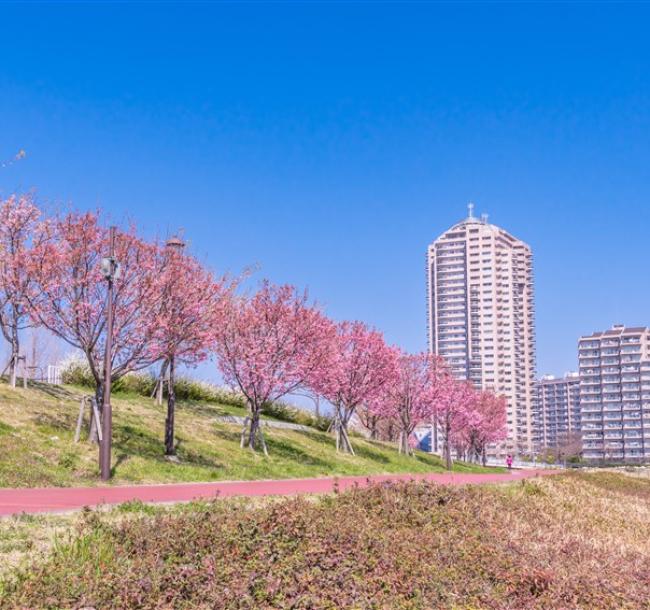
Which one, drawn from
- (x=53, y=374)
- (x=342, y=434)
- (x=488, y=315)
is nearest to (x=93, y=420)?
(x=53, y=374)

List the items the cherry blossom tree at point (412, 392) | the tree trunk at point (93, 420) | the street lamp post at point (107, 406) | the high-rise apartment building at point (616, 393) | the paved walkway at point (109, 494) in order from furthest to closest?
the high-rise apartment building at point (616, 393) → the cherry blossom tree at point (412, 392) → the tree trunk at point (93, 420) → the street lamp post at point (107, 406) → the paved walkway at point (109, 494)

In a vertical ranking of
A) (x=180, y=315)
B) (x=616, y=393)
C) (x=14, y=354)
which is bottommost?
(x=616, y=393)

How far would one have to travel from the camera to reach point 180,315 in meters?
23.5

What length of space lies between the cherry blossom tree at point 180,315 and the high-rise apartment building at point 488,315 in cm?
16025

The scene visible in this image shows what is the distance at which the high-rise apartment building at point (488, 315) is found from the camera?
183500 millimetres

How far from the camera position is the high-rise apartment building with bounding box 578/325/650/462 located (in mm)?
174375

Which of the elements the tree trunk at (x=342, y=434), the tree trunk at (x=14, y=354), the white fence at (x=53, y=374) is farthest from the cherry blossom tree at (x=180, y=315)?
the tree trunk at (x=342, y=434)

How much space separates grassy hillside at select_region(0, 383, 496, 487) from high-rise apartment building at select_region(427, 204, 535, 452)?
153 metres

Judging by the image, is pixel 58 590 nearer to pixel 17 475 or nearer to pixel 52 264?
pixel 17 475

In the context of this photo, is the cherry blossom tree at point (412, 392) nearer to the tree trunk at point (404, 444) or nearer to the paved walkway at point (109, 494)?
the tree trunk at point (404, 444)

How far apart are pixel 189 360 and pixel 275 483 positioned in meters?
7.91

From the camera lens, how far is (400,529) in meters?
10.2

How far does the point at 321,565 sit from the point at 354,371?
3383 centimetres

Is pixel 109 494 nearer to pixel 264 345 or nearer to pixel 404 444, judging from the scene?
pixel 264 345
